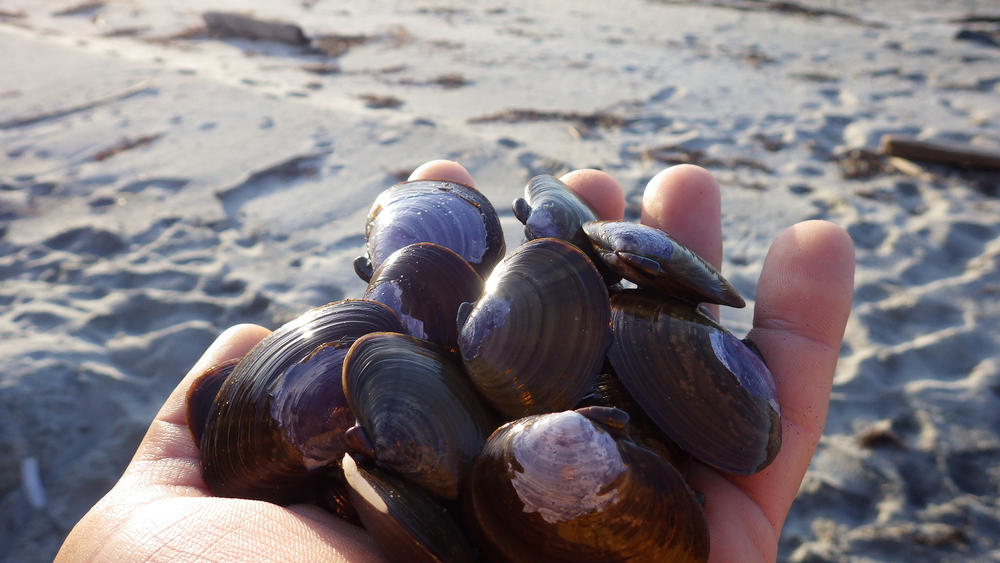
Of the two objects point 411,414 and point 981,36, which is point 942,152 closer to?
point 981,36

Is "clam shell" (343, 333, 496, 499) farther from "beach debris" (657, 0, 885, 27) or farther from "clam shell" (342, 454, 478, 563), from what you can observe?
"beach debris" (657, 0, 885, 27)

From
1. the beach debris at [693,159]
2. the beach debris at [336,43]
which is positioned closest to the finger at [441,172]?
the beach debris at [693,159]

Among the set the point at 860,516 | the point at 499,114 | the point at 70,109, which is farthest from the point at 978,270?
the point at 70,109

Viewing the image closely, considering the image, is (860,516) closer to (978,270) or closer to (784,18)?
(978,270)

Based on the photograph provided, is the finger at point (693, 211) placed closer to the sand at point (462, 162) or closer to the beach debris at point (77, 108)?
the sand at point (462, 162)

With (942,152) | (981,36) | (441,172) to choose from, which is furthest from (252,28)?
(981,36)
